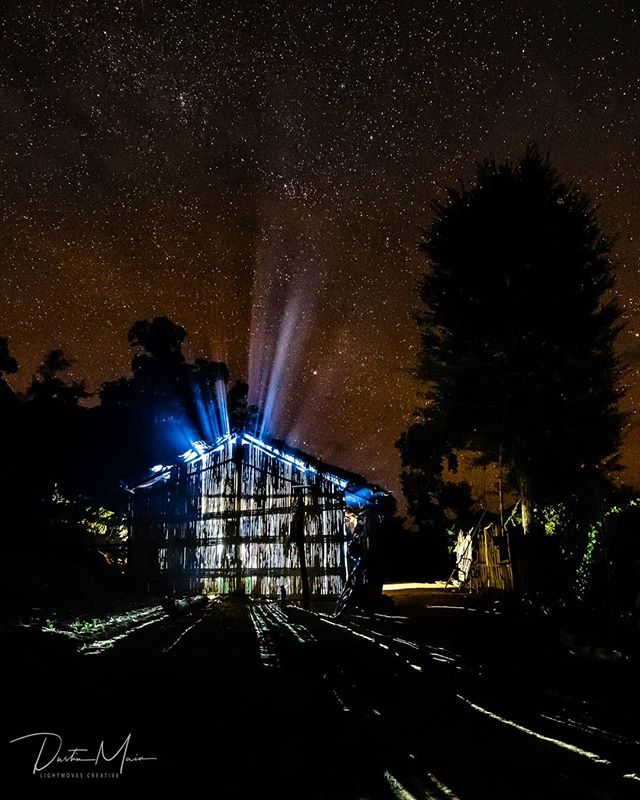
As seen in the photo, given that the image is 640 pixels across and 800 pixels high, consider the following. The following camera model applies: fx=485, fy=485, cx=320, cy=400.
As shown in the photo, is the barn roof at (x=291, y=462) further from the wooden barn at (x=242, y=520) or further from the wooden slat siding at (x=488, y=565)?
the wooden slat siding at (x=488, y=565)

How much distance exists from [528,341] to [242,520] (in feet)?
41.4

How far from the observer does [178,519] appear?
18922 millimetres

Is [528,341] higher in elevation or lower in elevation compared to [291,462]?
higher

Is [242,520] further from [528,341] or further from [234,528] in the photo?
[528,341]

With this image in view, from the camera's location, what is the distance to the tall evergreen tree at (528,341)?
1756 centimetres

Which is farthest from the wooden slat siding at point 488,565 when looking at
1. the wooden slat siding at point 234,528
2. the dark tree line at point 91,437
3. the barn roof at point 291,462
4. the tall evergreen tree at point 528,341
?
the dark tree line at point 91,437

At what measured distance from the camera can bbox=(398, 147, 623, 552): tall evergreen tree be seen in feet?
57.6

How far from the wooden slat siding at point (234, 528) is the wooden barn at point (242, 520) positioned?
4 centimetres

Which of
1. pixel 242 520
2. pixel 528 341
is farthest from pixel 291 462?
pixel 528 341

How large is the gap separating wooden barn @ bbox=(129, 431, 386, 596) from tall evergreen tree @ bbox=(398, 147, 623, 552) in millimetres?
5292

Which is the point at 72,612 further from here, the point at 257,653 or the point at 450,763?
the point at 450,763

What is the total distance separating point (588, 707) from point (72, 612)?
9.83 meters

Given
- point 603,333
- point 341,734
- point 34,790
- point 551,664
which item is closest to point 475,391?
point 603,333

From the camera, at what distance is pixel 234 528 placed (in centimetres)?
1847
